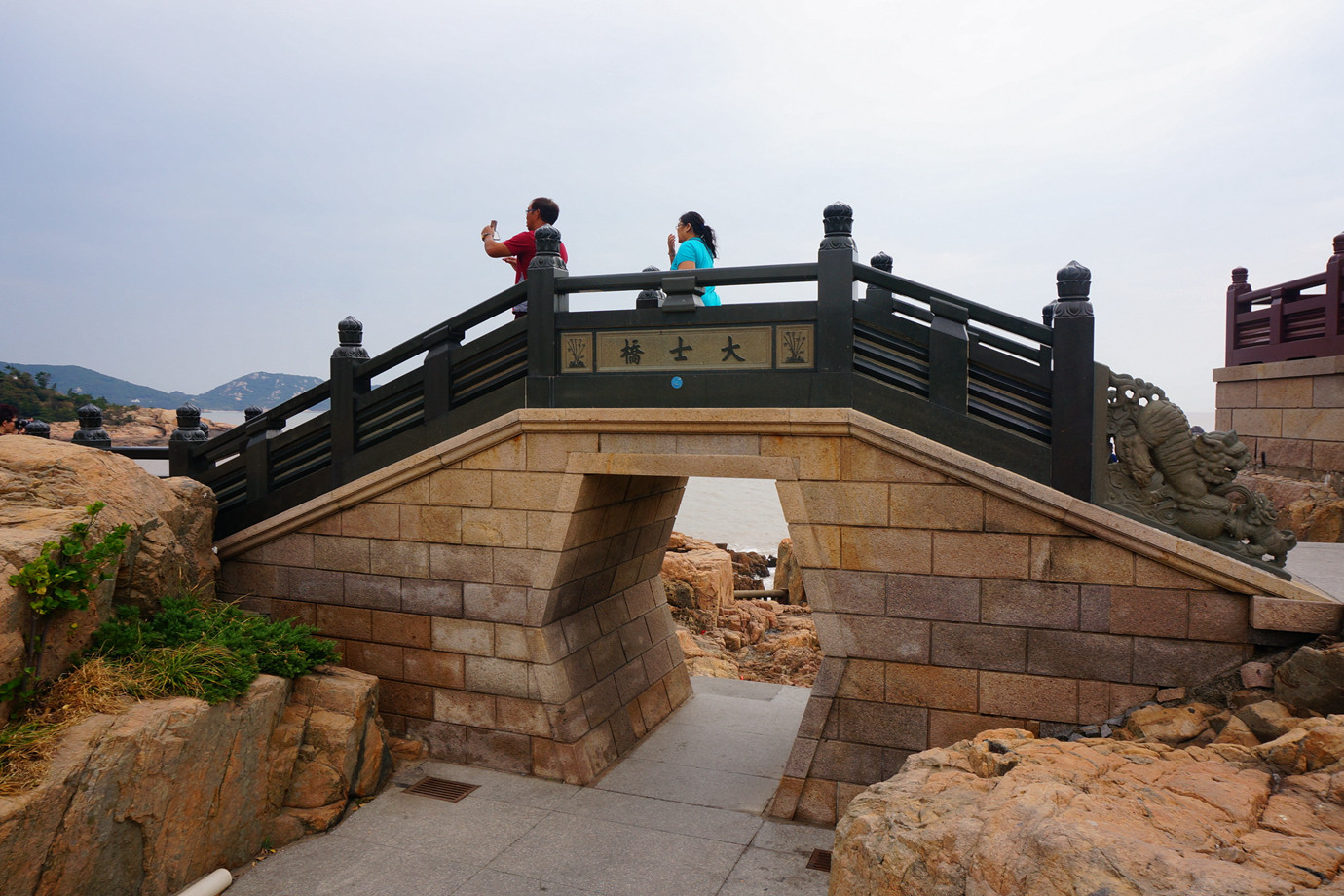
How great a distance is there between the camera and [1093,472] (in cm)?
554

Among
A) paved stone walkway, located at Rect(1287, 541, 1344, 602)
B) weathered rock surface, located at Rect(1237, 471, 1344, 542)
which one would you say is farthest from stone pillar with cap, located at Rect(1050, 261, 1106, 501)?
weathered rock surface, located at Rect(1237, 471, 1344, 542)

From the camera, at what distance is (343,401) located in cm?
750

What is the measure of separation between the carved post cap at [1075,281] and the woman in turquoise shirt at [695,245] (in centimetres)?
261

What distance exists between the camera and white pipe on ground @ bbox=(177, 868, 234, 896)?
202 inches

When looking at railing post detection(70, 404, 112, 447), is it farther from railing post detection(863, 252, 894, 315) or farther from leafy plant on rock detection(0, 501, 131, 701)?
railing post detection(863, 252, 894, 315)

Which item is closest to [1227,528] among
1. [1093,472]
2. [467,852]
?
[1093,472]

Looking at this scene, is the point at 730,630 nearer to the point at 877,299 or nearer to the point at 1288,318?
the point at 877,299

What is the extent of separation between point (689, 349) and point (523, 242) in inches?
88.2

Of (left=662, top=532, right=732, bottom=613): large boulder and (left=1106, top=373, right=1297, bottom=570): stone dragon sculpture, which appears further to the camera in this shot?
(left=662, top=532, right=732, bottom=613): large boulder

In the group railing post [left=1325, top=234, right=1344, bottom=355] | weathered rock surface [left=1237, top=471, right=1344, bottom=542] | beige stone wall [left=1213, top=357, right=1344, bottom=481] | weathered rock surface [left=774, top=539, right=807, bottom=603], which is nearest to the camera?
weathered rock surface [left=1237, top=471, right=1344, bottom=542]

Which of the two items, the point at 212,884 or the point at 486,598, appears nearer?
the point at 212,884

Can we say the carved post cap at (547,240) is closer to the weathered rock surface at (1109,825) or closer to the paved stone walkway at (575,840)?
the paved stone walkway at (575,840)

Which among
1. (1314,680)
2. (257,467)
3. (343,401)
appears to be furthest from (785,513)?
(257,467)

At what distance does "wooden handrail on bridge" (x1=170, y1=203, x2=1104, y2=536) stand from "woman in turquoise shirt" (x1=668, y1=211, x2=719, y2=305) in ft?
1.28
